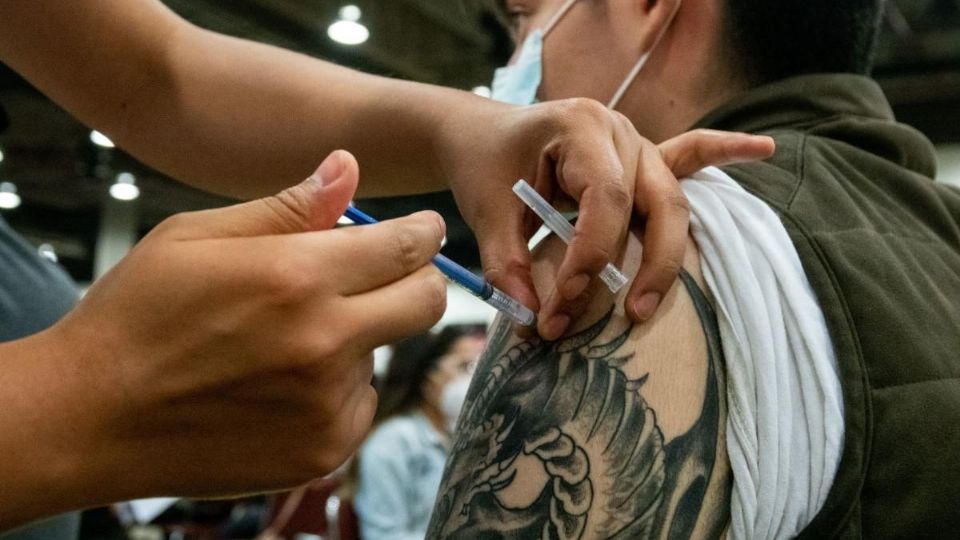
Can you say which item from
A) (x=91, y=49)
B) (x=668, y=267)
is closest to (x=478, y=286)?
(x=668, y=267)

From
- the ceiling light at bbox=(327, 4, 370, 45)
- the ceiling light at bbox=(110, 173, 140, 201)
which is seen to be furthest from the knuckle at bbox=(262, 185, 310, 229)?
the ceiling light at bbox=(110, 173, 140, 201)

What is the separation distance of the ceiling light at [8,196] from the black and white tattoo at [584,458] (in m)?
10.8

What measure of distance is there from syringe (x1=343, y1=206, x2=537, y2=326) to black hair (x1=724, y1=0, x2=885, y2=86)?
0.59 meters

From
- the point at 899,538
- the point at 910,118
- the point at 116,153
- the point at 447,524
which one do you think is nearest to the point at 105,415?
the point at 447,524

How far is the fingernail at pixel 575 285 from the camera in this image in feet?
2.81

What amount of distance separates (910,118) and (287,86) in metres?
6.53

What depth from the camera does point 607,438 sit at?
88 centimetres

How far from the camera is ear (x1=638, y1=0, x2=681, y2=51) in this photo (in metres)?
1.30

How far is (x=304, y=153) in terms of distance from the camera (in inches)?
55.9

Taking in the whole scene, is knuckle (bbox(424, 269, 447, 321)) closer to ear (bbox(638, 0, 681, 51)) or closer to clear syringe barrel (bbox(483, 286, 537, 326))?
clear syringe barrel (bbox(483, 286, 537, 326))

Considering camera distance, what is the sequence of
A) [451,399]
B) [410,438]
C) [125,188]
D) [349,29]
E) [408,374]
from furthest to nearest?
[125,188], [349,29], [408,374], [451,399], [410,438]

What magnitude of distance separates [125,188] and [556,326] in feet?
33.3

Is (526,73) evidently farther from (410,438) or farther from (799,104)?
(410,438)

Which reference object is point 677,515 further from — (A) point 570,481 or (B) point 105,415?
(B) point 105,415
